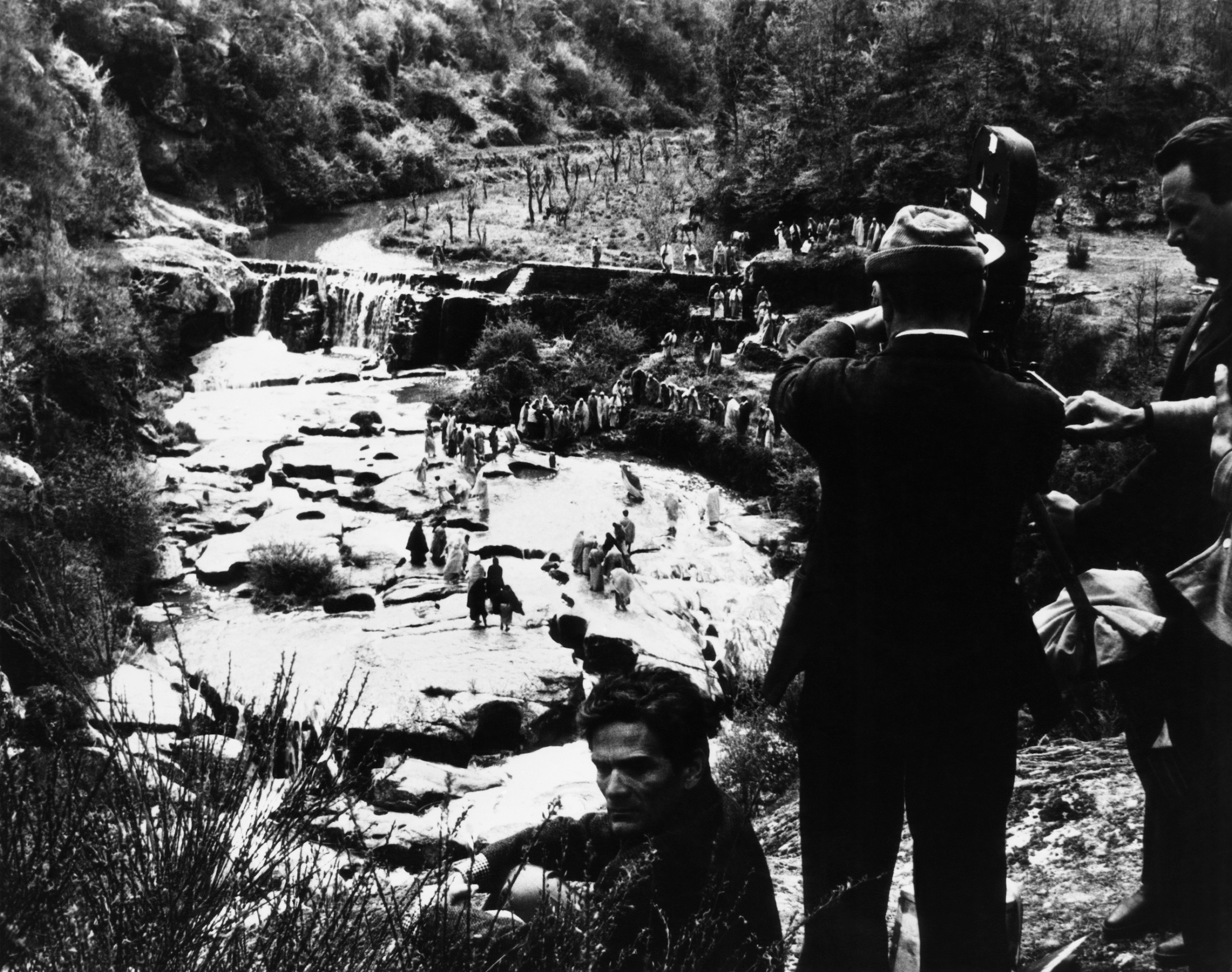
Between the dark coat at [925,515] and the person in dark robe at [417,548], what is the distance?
12687 millimetres

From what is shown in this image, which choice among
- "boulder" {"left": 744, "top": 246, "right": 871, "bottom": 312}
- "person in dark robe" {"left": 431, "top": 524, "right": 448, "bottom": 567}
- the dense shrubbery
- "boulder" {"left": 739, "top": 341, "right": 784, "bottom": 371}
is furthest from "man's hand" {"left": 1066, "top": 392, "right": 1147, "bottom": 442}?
the dense shrubbery

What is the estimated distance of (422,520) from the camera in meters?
16.4

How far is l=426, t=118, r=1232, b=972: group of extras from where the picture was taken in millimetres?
1979

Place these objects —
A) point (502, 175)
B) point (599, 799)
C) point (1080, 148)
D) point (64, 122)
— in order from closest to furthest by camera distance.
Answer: point (599, 799) → point (64, 122) → point (1080, 148) → point (502, 175)

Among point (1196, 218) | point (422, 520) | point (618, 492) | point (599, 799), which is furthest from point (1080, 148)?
point (1196, 218)

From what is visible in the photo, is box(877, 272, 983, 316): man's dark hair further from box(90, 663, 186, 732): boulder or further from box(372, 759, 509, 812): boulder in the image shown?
box(90, 663, 186, 732): boulder

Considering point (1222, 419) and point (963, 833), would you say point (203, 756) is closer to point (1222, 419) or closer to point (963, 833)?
point (963, 833)

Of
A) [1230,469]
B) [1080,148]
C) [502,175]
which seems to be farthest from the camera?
[502,175]

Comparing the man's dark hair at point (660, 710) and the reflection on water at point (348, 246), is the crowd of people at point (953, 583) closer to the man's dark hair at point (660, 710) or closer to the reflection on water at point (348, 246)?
the man's dark hair at point (660, 710)

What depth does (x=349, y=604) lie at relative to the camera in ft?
42.6

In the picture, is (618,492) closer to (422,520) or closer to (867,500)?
(422,520)

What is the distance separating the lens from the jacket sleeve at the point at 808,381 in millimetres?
2033

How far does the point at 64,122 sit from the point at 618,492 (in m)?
15.1

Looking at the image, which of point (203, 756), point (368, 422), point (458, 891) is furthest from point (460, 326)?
point (458, 891)
